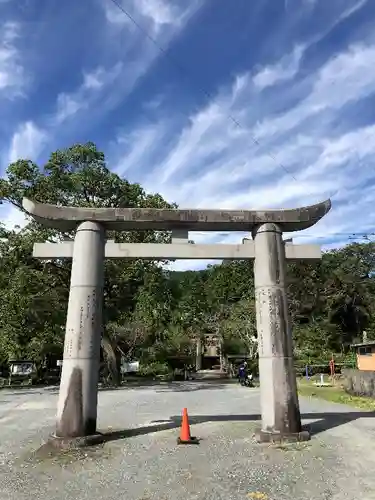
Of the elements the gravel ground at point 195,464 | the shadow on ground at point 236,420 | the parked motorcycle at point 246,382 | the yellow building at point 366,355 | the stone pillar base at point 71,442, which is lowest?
the gravel ground at point 195,464

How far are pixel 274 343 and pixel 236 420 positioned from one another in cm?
389

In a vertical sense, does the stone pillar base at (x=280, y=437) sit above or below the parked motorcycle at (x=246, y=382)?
below

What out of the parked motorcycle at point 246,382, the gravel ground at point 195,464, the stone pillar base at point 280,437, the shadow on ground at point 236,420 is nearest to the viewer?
the gravel ground at point 195,464

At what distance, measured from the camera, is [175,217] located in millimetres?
10781

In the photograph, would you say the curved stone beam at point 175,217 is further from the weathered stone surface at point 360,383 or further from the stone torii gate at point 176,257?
the weathered stone surface at point 360,383

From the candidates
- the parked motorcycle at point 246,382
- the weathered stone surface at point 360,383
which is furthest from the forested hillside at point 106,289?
the weathered stone surface at point 360,383

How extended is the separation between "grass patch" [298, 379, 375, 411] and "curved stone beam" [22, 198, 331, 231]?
363 inches

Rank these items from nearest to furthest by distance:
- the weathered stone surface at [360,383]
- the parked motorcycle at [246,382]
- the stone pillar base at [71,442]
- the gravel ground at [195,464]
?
the gravel ground at [195,464]
the stone pillar base at [71,442]
the weathered stone surface at [360,383]
the parked motorcycle at [246,382]

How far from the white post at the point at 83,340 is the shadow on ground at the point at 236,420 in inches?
Answer: 44.6

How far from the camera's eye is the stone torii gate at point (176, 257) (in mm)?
9352

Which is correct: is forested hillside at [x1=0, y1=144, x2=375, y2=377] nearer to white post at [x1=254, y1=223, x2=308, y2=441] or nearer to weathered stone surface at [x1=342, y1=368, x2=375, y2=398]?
weathered stone surface at [x1=342, y1=368, x2=375, y2=398]

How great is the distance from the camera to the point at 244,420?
12.3 m

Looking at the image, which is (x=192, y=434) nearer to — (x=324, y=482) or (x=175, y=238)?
(x=324, y=482)

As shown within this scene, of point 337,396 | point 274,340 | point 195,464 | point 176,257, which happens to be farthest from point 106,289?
point 195,464
